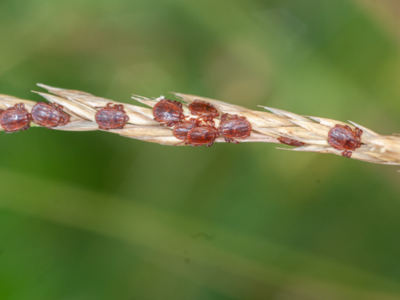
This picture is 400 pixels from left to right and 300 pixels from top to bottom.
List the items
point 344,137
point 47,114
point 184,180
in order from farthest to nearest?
point 184,180 → point 47,114 → point 344,137

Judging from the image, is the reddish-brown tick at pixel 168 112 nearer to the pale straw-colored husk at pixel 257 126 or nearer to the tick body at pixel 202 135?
the pale straw-colored husk at pixel 257 126

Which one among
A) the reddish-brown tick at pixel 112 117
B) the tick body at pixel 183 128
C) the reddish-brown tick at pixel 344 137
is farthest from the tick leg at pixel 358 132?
the reddish-brown tick at pixel 112 117

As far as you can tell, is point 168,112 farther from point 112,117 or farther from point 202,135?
point 112,117

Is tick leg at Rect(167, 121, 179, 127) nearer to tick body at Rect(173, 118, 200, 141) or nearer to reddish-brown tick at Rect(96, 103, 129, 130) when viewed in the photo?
tick body at Rect(173, 118, 200, 141)

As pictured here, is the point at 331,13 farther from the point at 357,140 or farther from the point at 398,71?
the point at 357,140

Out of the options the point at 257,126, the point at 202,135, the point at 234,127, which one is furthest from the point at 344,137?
the point at 202,135

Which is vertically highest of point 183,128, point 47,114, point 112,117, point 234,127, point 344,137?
point 344,137
